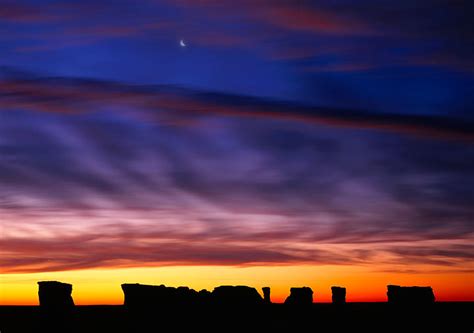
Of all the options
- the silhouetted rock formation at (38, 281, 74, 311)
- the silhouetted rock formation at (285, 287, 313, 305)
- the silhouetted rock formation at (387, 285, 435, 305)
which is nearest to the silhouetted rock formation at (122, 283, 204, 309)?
the silhouetted rock formation at (38, 281, 74, 311)

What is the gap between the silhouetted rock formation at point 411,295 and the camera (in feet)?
209

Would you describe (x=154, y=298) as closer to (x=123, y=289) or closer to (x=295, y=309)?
(x=123, y=289)

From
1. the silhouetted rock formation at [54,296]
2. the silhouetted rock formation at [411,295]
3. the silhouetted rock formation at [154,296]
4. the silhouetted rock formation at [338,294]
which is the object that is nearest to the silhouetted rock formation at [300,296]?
the silhouetted rock formation at [338,294]

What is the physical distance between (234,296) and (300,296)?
13317 mm

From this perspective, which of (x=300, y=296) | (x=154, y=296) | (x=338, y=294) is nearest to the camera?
(x=154, y=296)

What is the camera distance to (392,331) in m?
64.8

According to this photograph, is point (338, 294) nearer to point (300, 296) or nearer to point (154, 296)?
point (300, 296)

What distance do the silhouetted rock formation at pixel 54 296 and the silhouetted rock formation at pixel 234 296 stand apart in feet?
38.1

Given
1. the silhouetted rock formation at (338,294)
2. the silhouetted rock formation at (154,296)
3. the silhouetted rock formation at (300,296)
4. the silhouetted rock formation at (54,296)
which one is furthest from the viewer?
the silhouetted rock formation at (338,294)

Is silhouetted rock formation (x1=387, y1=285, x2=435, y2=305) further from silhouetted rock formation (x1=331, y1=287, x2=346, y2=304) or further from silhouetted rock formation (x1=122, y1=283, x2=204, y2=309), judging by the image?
silhouetted rock formation (x1=331, y1=287, x2=346, y2=304)

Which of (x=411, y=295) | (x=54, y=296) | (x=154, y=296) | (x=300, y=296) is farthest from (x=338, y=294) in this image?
(x=54, y=296)

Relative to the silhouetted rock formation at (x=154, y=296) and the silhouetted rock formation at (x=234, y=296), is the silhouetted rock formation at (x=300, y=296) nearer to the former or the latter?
the silhouetted rock formation at (x=234, y=296)

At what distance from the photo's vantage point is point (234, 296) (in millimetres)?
64125

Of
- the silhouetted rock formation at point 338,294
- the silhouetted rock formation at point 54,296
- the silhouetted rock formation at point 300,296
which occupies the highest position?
the silhouetted rock formation at point 338,294
